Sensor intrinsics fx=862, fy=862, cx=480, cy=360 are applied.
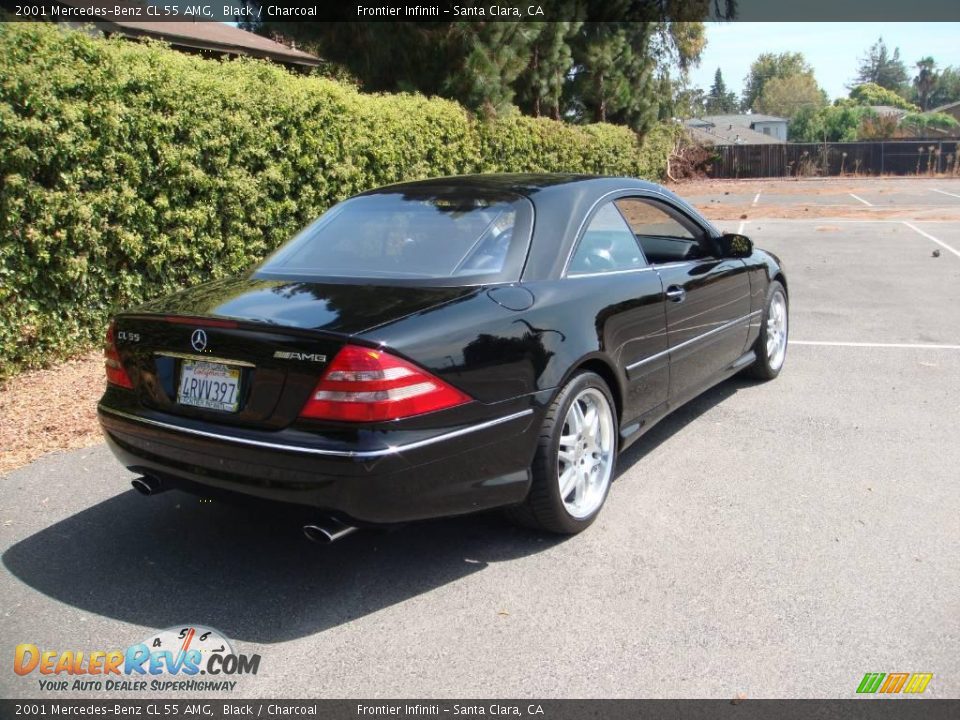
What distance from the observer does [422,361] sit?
10.4ft

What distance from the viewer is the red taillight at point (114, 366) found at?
3.71 meters

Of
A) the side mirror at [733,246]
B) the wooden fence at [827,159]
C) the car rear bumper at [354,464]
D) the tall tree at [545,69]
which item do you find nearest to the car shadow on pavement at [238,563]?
the car rear bumper at [354,464]

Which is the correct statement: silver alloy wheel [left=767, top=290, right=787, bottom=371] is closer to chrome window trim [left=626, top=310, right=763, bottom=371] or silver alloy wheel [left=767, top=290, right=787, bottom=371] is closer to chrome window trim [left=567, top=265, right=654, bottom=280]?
chrome window trim [left=626, top=310, right=763, bottom=371]

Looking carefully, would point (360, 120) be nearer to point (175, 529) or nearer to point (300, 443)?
point (175, 529)

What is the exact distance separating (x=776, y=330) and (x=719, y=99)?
172326 millimetres

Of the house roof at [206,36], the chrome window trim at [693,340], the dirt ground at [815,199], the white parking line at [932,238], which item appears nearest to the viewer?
the chrome window trim at [693,340]

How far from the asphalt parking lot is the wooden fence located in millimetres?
48777

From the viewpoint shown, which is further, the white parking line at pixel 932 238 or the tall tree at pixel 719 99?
the tall tree at pixel 719 99

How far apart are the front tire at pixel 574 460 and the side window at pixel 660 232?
1.18m

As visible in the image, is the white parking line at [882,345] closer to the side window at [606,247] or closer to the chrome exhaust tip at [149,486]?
the side window at [606,247]

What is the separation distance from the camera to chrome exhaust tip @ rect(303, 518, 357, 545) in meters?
3.08

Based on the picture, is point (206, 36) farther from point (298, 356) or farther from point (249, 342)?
point (298, 356)

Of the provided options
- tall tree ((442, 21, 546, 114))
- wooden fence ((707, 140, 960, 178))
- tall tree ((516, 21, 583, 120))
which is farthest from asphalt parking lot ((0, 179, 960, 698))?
wooden fence ((707, 140, 960, 178))

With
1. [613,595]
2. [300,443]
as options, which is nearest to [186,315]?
[300,443]
